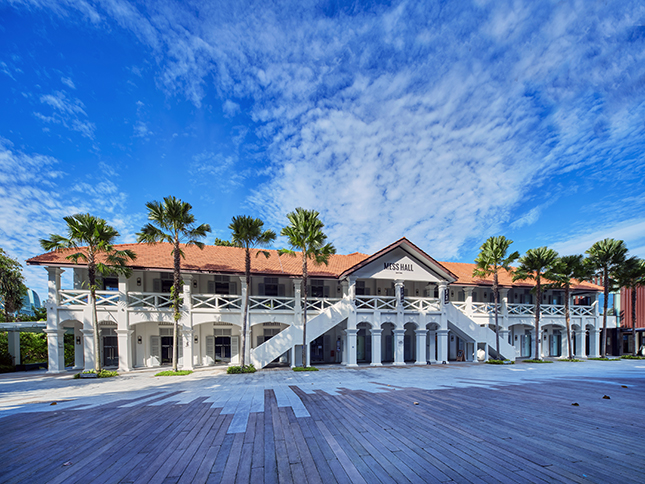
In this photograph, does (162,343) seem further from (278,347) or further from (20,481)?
(20,481)

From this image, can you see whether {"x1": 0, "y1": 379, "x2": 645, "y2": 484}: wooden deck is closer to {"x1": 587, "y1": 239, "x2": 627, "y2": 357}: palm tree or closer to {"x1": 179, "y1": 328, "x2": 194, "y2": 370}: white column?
{"x1": 179, "y1": 328, "x2": 194, "y2": 370}: white column

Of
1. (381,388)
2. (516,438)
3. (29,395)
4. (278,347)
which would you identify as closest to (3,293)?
(29,395)

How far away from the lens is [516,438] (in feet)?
17.9

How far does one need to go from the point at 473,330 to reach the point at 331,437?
19998 mm

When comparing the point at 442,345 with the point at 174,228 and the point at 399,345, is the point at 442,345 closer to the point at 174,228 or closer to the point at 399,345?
the point at 399,345

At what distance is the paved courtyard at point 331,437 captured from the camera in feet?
13.8

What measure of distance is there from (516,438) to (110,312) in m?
20.6

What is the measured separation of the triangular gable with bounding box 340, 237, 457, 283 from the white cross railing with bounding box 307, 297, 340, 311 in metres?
2.12

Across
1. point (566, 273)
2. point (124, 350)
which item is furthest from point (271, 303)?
point (566, 273)

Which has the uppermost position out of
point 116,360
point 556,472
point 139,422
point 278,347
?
point 556,472

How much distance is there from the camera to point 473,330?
71.3ft

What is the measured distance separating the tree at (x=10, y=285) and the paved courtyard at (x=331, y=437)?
28174 mm

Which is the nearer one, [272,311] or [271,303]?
[271,303]

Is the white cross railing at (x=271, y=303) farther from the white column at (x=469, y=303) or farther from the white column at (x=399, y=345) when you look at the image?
the white column at (x=469, y=303)
